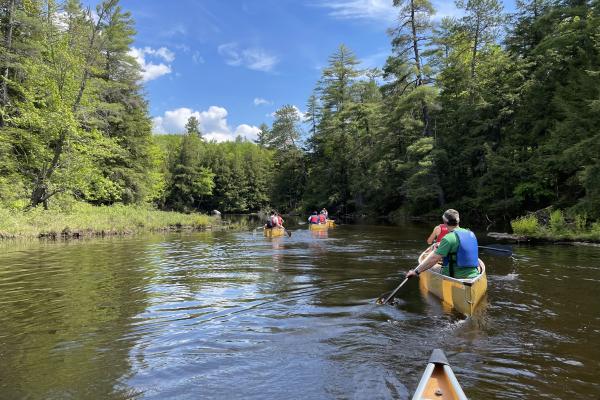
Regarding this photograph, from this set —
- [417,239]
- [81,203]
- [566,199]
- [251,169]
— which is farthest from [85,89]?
[251,169]

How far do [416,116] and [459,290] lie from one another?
115ft

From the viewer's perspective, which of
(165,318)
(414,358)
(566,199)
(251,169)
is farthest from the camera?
(251,169)

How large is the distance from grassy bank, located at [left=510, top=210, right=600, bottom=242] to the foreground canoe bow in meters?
16.1

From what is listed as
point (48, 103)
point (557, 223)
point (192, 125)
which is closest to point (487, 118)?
point (557, 223)

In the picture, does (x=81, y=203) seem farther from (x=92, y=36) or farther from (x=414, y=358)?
(x=414, y=358)

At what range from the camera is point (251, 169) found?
80875 mm

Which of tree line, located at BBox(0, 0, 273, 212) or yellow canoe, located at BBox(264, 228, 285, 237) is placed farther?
tree line, located at BBox(0, 0, 273, 212)

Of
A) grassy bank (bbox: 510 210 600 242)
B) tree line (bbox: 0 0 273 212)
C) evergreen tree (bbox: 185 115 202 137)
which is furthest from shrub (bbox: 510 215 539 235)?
evergreen tree (bbox: 185 115 202 137)

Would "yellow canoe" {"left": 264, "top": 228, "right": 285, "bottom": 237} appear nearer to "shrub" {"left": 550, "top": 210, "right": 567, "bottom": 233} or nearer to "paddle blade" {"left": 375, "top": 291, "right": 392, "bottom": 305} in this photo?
"shrub" {"left": 550, "top": 210, "right": 567, "bottom": 233}

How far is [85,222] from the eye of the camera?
25.3m

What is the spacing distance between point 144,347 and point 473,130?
2962 cm

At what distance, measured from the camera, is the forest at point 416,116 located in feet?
78.6

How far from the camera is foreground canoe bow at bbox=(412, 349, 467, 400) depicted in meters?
3.36

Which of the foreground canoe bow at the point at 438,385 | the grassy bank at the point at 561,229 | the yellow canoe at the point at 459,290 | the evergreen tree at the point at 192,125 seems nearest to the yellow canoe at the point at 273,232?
the grassy bank at the point at 561,229
